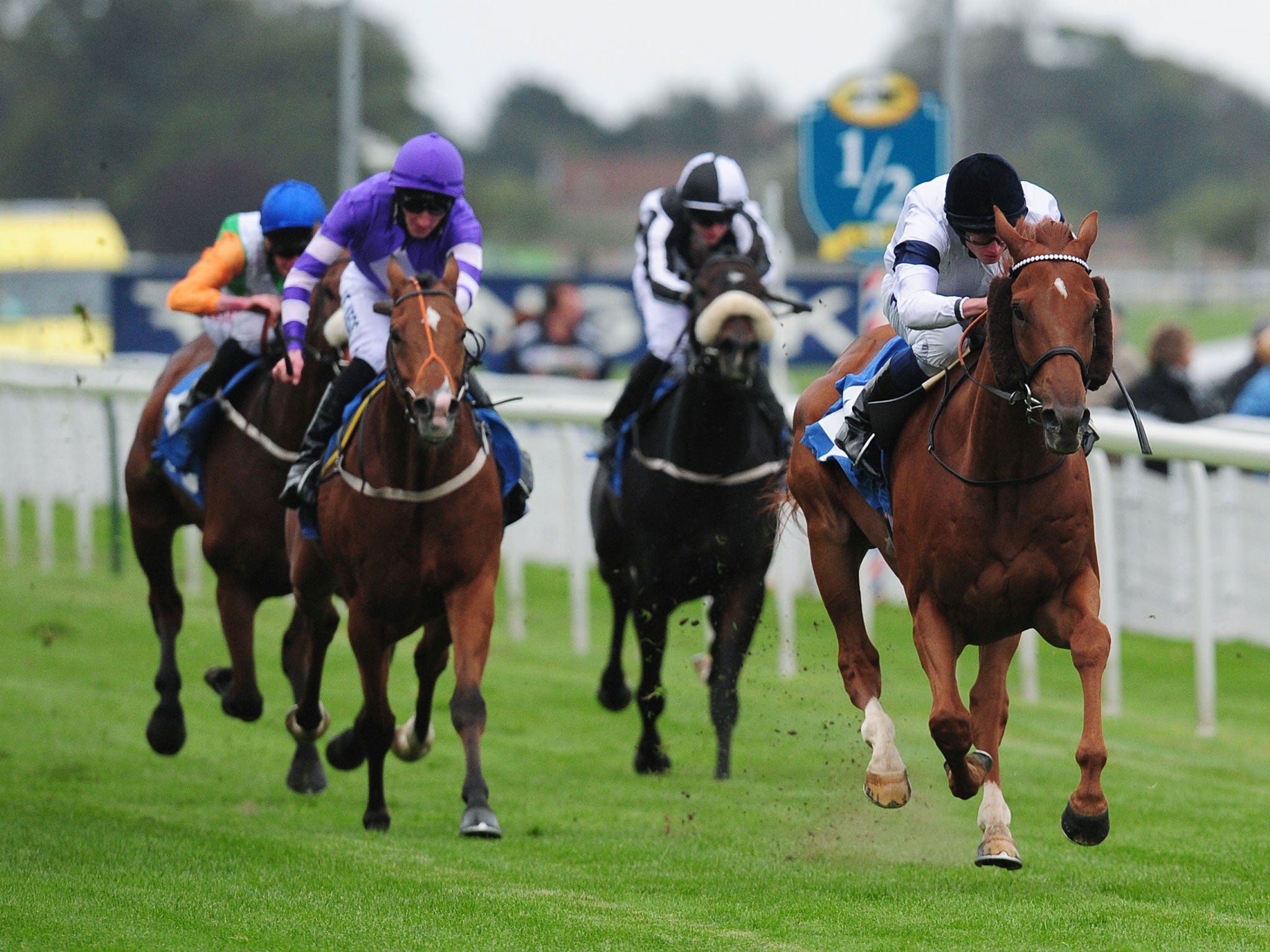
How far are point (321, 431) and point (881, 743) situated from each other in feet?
7.81

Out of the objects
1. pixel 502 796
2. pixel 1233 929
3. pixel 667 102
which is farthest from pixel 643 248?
pixel 667 102

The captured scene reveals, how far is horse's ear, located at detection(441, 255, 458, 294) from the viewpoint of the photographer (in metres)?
6.68

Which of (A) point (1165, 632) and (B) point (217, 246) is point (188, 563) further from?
(A) point (1165, 632)

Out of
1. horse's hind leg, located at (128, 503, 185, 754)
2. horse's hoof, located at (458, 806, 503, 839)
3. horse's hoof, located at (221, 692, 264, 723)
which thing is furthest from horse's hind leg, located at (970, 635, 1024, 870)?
horse's hind leg, located at (128, 503, 185, 754)

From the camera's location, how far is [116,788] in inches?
305

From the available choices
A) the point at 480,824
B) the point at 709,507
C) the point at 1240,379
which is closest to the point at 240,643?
the point at 480,824

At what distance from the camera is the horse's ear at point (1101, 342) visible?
203 inches

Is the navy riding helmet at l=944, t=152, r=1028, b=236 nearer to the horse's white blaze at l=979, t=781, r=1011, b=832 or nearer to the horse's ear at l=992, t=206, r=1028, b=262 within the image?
→ the horse's ear at l=992, t=206, r=1028, b=262

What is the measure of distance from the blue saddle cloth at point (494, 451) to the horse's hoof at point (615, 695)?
2339 mm

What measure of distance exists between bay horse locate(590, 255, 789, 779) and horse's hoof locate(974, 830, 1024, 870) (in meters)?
2.57

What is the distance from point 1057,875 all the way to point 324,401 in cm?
298

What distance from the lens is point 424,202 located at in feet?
23.0

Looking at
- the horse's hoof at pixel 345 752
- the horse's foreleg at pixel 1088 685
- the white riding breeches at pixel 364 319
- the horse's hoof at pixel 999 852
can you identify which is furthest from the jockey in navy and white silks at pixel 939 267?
the horse's hoof at pixel 345 752

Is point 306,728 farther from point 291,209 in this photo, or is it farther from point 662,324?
point 662,324
